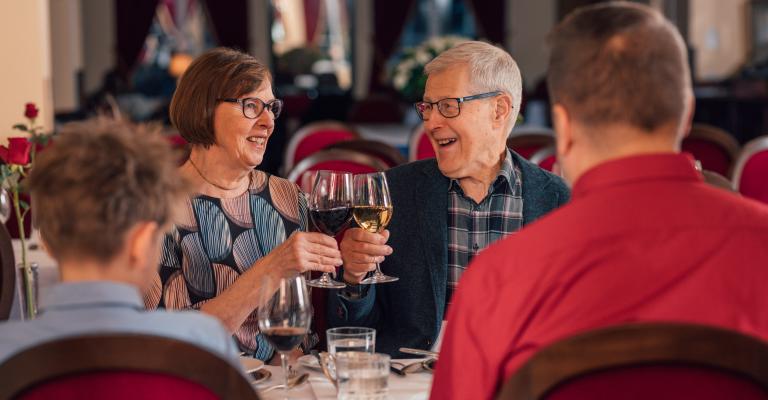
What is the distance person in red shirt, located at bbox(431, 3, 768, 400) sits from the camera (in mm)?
1440

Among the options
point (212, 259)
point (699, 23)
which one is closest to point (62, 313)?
point (212, 259)

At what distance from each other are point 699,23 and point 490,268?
11.5 m

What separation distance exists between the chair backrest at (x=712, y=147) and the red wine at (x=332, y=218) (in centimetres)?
337

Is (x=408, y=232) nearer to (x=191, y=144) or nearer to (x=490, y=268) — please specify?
(x=191, y=144)

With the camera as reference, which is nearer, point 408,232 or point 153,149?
point 153,149

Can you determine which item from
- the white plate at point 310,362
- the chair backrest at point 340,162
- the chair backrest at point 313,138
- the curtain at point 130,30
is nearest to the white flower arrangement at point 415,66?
the chair backrest at point 313,138

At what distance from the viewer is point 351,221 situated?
2309 mm

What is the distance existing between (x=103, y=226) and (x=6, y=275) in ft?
5.04

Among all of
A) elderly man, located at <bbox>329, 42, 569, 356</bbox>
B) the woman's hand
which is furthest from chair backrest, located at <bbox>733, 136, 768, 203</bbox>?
the woman's hand

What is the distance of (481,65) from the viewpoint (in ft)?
8.78

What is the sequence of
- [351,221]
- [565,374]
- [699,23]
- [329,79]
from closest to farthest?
[565,374], [351,221], [699,23], [329,79]

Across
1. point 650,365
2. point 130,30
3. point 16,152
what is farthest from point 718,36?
point 650,365

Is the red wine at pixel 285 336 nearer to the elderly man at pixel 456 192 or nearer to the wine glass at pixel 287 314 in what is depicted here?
the wine glass at pixel 287 314

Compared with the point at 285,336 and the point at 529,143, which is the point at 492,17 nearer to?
the point at 529,143
